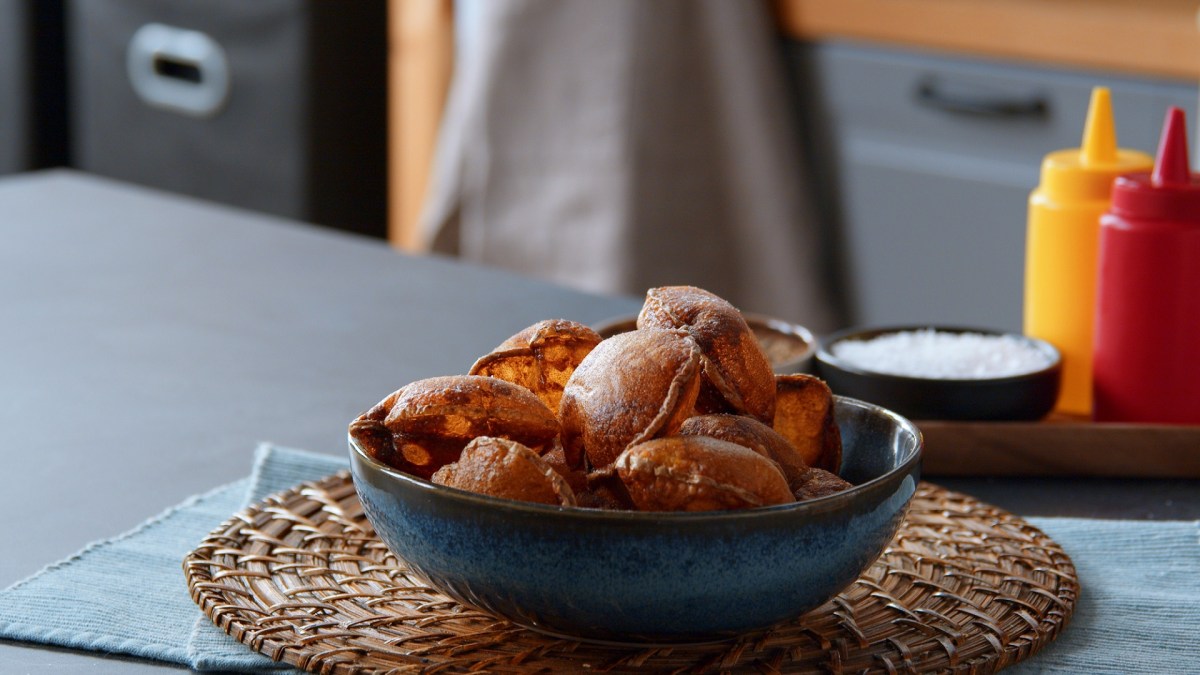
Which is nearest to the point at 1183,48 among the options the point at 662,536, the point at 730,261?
the point at 730,261

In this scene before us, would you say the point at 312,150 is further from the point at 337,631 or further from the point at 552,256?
the point at 337,631

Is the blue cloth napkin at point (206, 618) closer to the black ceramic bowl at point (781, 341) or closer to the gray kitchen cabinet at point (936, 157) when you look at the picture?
the black ceramic bowl at point (781, 341)

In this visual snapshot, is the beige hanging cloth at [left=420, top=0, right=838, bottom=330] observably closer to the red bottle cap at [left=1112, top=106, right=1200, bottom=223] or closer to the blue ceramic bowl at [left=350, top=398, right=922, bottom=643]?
the red bottle cap at [left=1112, top=106, right=1200, bottom=223]

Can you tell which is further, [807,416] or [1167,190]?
[1167,190]

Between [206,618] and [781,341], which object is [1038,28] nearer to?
[781,341]

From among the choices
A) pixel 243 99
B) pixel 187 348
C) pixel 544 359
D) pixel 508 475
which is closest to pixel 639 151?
pixel 243 99

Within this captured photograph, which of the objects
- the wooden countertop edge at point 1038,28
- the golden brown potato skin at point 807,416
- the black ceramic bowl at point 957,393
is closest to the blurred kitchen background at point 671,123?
the wooden countertop edge at point 1038,28

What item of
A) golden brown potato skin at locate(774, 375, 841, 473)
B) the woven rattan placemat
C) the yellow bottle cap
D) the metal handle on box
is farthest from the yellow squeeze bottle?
the metal handle on box
